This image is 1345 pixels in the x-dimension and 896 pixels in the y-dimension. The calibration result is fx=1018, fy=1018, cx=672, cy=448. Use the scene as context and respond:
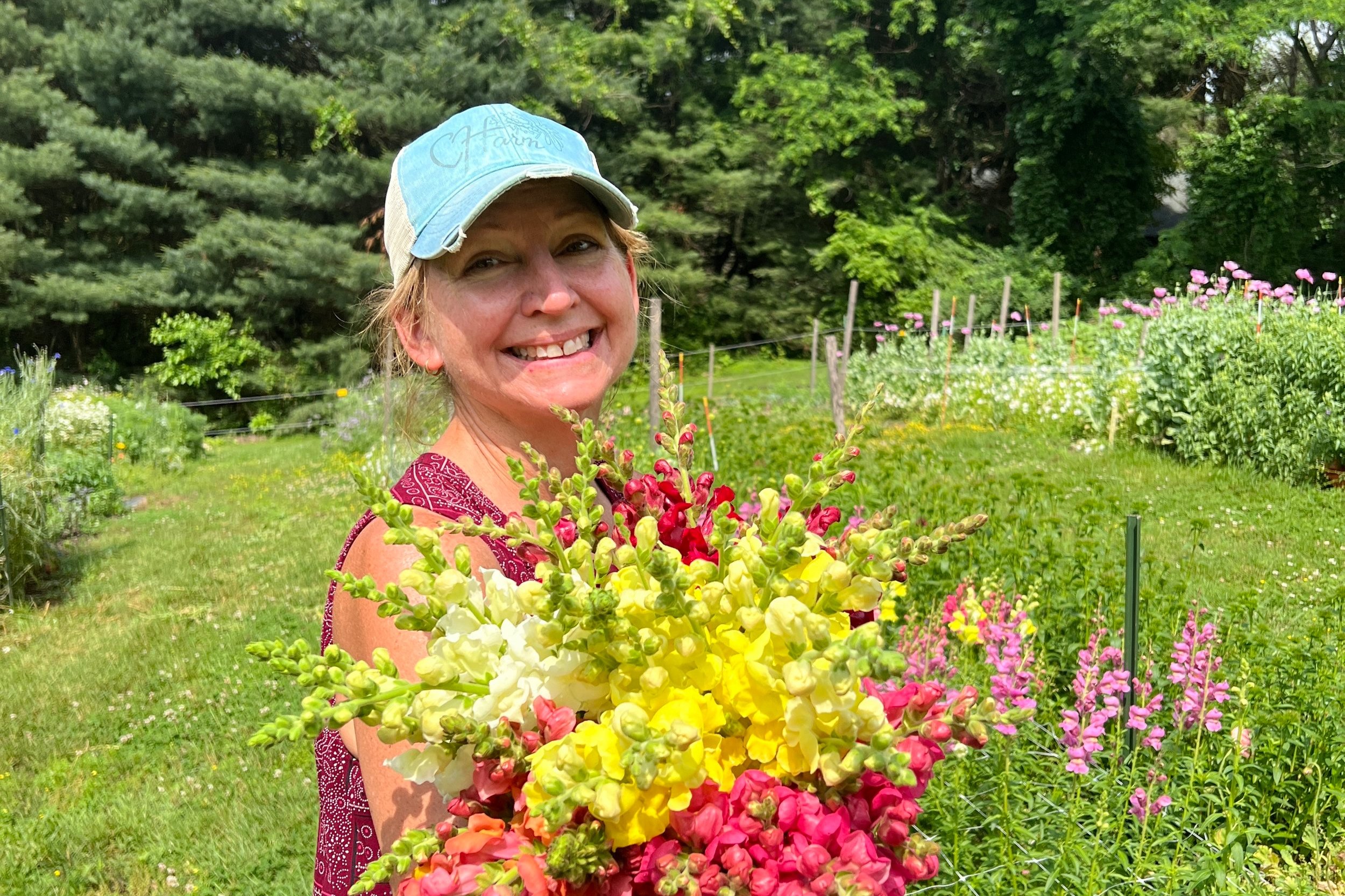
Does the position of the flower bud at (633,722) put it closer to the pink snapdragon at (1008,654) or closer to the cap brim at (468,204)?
the cap brim at (468,204)

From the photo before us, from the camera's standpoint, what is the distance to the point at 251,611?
19.9ft

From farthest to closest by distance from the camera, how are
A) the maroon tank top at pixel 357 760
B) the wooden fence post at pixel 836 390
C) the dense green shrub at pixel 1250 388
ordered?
the wooden fence post at pixel 836 390
the dense green shrub at pixel 1250 388
the maroon tank top at pixel 357 760

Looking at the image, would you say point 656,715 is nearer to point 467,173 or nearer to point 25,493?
point 467,173

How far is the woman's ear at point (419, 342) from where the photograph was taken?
4.46 feet

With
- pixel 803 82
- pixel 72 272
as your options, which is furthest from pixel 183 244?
pixel 803 82

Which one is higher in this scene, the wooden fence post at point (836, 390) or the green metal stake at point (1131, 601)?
the green metal stake at point (1131, 601)

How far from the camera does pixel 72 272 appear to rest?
19.2 m

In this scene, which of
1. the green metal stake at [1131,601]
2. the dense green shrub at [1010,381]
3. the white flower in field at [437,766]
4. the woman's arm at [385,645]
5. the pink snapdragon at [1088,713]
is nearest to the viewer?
the white flower in field at [437,766]

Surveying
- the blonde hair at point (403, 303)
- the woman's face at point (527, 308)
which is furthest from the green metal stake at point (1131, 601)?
the woman's face at point (527, 308)

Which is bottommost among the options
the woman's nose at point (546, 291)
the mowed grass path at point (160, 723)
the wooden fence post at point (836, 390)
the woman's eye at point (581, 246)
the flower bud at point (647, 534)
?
the mowed grass path at point (160, 723)

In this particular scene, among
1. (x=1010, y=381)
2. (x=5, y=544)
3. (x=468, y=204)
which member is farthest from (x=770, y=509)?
(x=1010, y=381)

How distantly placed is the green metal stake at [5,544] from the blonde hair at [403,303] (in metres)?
5.55

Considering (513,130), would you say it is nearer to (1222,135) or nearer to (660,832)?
(660,832)

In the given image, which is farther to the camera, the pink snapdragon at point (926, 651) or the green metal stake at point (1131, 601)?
the pink snapdragon at point (926, 651)
